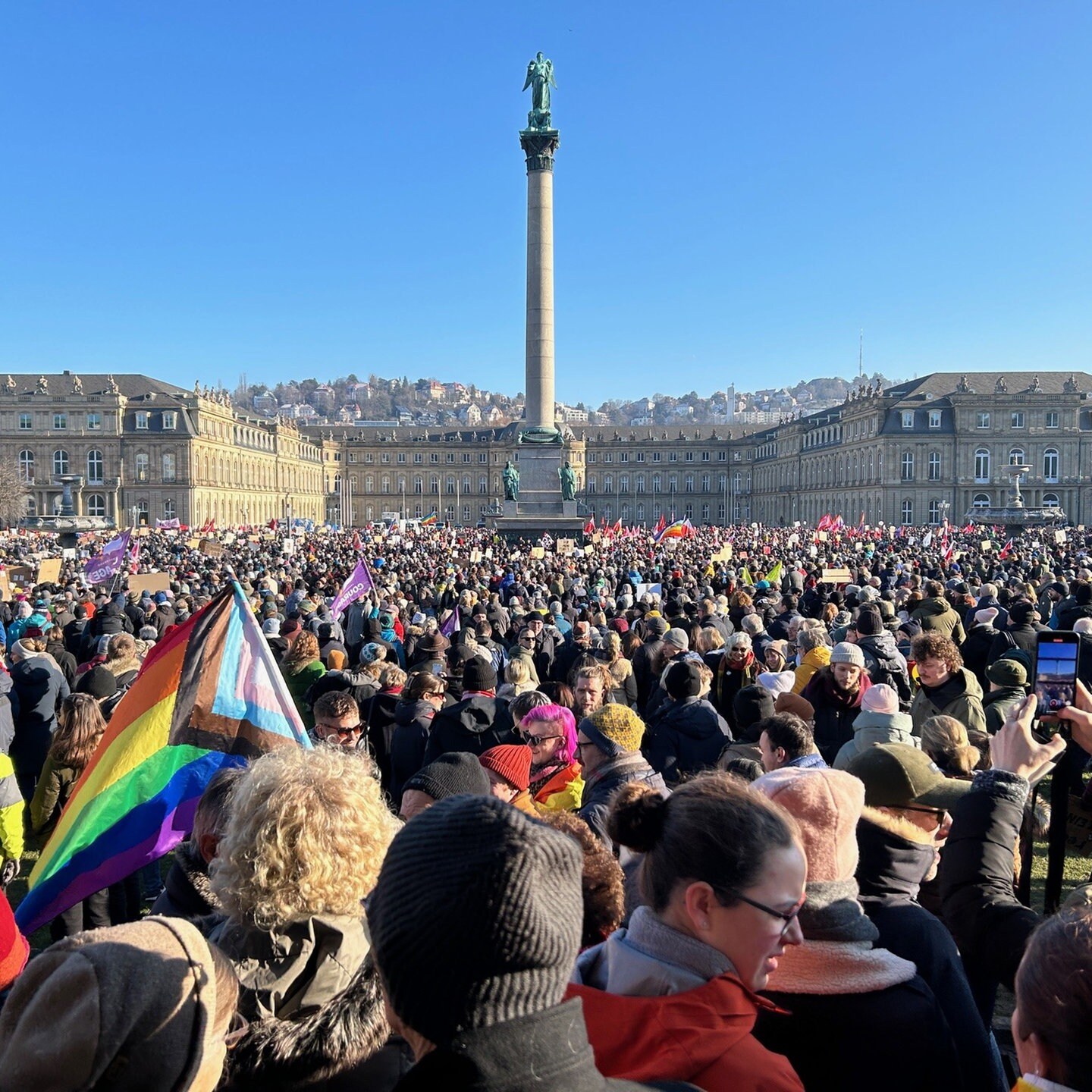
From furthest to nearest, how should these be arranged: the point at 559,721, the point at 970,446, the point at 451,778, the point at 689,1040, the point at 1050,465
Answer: the point at 970,446 < the point at 1050,465 < the point at 559,721 < the point at 451,778 < the point at 689,1040

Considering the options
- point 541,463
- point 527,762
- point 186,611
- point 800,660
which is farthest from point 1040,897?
point 541,463

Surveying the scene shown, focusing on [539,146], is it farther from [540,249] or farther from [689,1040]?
[689,1040]

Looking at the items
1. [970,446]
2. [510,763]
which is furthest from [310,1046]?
[970,446]

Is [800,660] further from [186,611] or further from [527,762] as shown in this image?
[186,611]

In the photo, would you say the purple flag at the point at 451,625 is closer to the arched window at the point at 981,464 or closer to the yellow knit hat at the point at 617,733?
the yellow knit hat at the point at 617,733

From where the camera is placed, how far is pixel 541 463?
49062 mm

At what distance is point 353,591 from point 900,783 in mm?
11903

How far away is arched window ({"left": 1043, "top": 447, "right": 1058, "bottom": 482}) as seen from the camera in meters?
72.9

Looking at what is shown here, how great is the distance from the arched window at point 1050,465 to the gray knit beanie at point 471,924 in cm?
7994

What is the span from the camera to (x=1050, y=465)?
240ft

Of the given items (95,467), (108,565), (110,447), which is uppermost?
(110,447)

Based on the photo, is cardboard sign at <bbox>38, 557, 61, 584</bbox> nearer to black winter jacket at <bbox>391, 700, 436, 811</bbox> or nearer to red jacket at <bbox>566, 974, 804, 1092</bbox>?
black winter jacket at <bbox>391, 700, 436, 811</bbox>

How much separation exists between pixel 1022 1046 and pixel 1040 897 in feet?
18.2

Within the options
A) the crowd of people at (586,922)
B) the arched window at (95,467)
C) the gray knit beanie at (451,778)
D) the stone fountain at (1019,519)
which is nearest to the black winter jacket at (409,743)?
the crowd of people at (586,922)
